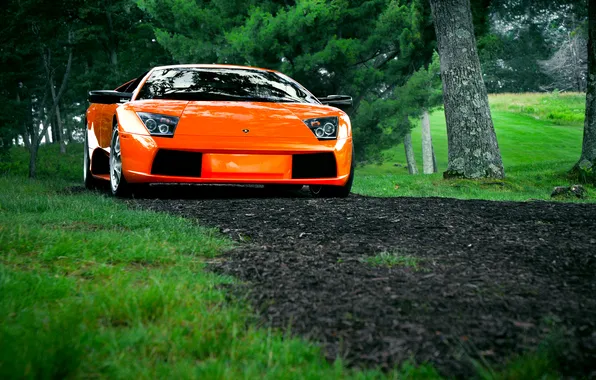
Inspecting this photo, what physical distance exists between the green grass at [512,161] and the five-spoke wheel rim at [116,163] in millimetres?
3766

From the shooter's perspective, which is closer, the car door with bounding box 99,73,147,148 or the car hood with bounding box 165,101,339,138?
the car hood with bounding box 165,101,339,138

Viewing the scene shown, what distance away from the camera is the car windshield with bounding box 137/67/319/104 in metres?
7.71

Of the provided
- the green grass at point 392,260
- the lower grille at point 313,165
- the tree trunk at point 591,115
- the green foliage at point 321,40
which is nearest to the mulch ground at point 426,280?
the green grass at point 392,260

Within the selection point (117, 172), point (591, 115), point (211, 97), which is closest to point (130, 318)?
point (117, 172)

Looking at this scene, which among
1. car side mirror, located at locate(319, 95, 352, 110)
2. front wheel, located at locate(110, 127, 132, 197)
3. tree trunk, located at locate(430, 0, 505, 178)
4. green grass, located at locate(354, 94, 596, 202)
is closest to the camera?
front wheel, located at locate(110, 127, 132, 197)

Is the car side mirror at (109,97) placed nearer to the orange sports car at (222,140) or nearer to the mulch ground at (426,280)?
the orange sports car at (222,140)

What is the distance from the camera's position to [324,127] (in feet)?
23.8

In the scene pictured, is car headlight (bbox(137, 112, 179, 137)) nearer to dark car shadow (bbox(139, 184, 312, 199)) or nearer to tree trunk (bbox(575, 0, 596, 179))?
dark car shadow (bbox(139, 184, 312, 199))

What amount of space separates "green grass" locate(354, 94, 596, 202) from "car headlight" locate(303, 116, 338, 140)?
8.48 ft

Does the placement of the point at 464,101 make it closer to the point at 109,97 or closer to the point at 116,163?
the point at 109,97

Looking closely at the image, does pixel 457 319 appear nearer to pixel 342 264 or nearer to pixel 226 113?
pixel 342 264

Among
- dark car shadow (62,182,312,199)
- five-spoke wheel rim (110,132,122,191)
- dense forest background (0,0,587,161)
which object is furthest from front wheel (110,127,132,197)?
dense forest background (0,0,587,161)

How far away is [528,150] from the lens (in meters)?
36.1

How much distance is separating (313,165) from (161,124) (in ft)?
5.23
